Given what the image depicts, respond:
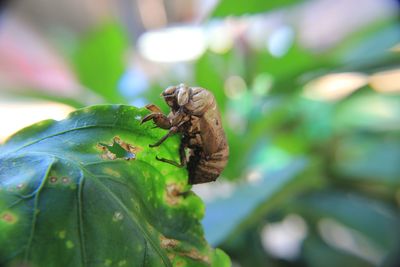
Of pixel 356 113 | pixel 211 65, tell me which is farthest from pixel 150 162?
pixel 356 113

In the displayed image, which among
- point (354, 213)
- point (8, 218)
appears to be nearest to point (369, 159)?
point (354, 213)

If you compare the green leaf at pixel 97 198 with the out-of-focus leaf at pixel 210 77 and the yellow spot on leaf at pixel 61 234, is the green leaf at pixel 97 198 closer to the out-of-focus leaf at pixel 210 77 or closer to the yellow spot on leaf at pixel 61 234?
the yellow spot on leaf at pixel 61 234

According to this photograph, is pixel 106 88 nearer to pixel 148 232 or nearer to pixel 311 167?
pixel 311 167

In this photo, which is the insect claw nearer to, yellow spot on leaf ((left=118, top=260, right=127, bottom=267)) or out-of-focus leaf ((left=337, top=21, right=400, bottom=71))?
yellow spot on leaf ((left=118, top=260, right=127, bottom=267))

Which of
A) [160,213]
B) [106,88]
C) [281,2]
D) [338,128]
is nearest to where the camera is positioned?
[160,213]

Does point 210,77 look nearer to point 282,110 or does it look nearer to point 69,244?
point 282,110
